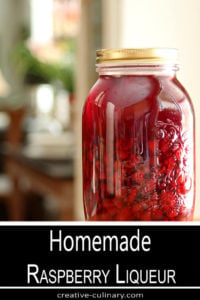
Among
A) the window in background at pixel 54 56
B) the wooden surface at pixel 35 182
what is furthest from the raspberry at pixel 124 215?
the window in background at pixel 54 56

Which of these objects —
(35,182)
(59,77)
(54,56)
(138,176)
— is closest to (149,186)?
(138,176)

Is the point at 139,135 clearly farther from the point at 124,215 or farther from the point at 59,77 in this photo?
the point at 59,77

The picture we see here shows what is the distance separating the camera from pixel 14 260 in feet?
1.63

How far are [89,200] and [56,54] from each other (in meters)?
5.36

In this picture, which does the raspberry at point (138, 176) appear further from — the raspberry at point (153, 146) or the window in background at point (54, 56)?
the window in background at point (54, 56)

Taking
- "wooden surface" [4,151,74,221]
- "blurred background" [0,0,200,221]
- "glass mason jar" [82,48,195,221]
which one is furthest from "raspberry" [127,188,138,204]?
"wooden surface" [4,151,74,221]

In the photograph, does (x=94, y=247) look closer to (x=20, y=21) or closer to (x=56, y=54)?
(x=56, y=54)

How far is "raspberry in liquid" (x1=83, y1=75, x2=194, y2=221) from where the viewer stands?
483 mm

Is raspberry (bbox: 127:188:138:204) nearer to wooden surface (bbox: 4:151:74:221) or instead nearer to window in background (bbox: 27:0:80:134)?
wooden surface (bbox: 4:151:74:221)

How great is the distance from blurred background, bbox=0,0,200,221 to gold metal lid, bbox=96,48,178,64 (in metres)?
0.17

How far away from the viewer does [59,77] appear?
504 cm

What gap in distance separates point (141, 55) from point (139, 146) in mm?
61

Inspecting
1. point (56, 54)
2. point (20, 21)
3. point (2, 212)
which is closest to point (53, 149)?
point (2, 212)

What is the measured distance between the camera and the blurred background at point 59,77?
0.74m
